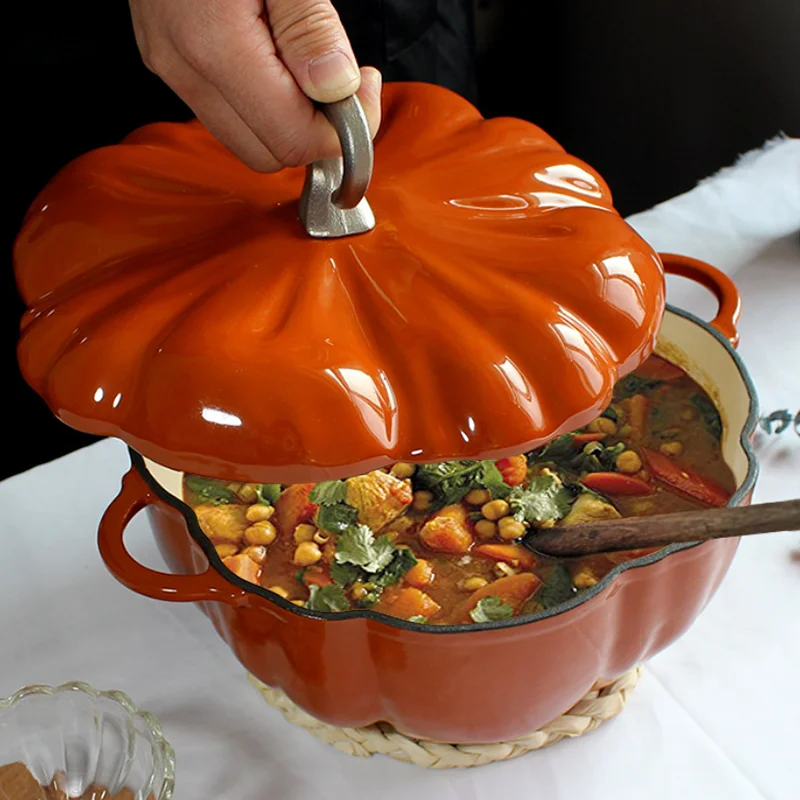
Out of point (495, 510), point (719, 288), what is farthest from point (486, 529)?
point (719, 288)

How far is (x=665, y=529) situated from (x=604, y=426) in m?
0.22

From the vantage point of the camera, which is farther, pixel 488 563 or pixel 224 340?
pixel 488 563

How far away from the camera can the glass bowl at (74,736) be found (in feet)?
2.66

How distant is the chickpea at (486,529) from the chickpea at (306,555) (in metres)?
0.12

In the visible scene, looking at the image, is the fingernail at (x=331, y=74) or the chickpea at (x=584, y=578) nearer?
the fingernail at (x=331, y=74)

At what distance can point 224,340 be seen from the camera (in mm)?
619

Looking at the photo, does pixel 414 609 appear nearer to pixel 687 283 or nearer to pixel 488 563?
pixel 488 563

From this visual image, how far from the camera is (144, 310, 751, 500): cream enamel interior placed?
799 mm

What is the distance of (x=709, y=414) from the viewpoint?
872mm

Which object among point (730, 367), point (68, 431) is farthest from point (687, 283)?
point (68, 431)

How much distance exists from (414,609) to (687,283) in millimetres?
766

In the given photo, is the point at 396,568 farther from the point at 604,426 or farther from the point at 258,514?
the point at 604,426

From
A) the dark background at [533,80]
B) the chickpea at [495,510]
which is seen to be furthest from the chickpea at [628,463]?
the dark background at [533,80]

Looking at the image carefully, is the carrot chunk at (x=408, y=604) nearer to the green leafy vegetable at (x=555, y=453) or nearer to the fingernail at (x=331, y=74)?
the green leafy vegetable at (x=555, y=453)
